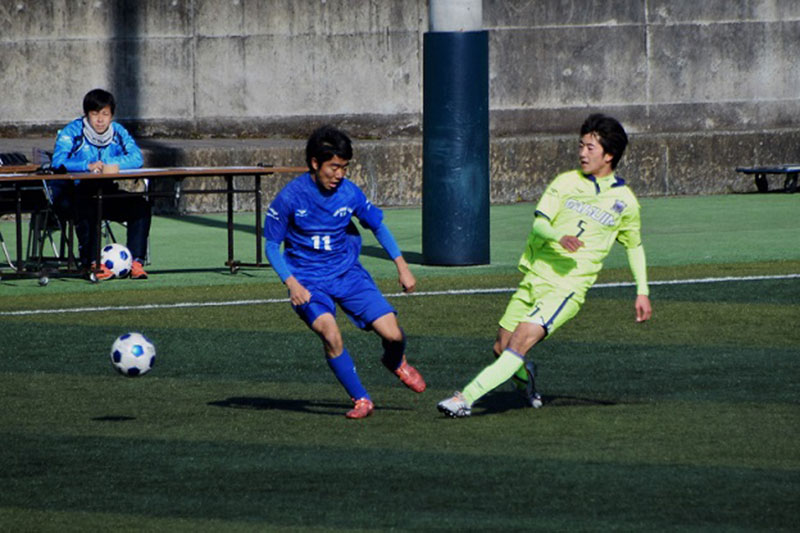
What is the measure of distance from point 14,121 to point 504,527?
53.7 feet

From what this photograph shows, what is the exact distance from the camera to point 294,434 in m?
7.53

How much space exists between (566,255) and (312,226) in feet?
4.15

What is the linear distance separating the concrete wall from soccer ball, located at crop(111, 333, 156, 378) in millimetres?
11934

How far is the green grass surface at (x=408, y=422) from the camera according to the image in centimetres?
598

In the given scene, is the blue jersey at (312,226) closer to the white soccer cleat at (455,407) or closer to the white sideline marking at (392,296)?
the white soccer cleat at (455,407)

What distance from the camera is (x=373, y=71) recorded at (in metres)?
21.2

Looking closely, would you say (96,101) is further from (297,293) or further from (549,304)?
(549,304)

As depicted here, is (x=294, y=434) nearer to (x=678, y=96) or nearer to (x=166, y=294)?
(x=166, y=294)

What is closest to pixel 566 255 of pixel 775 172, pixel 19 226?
pixel 19 226

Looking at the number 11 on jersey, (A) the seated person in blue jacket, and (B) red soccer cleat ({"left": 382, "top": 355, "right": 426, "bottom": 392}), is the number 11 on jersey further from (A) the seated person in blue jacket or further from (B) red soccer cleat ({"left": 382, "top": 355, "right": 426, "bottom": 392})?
(A) the seated person in blue jacket

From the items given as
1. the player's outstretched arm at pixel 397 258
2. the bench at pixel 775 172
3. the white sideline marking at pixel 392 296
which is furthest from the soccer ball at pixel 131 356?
the bench at pixel 775 172

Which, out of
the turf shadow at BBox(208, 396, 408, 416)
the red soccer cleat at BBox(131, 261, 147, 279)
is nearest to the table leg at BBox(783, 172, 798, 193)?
the red soccer cleat at BBox(131, 261, 147, 279)

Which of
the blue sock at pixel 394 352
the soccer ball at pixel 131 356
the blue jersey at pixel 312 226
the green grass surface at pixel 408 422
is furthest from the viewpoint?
the soccer ball at pixel 131 356

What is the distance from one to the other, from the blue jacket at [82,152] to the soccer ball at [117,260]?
2.29 ft
